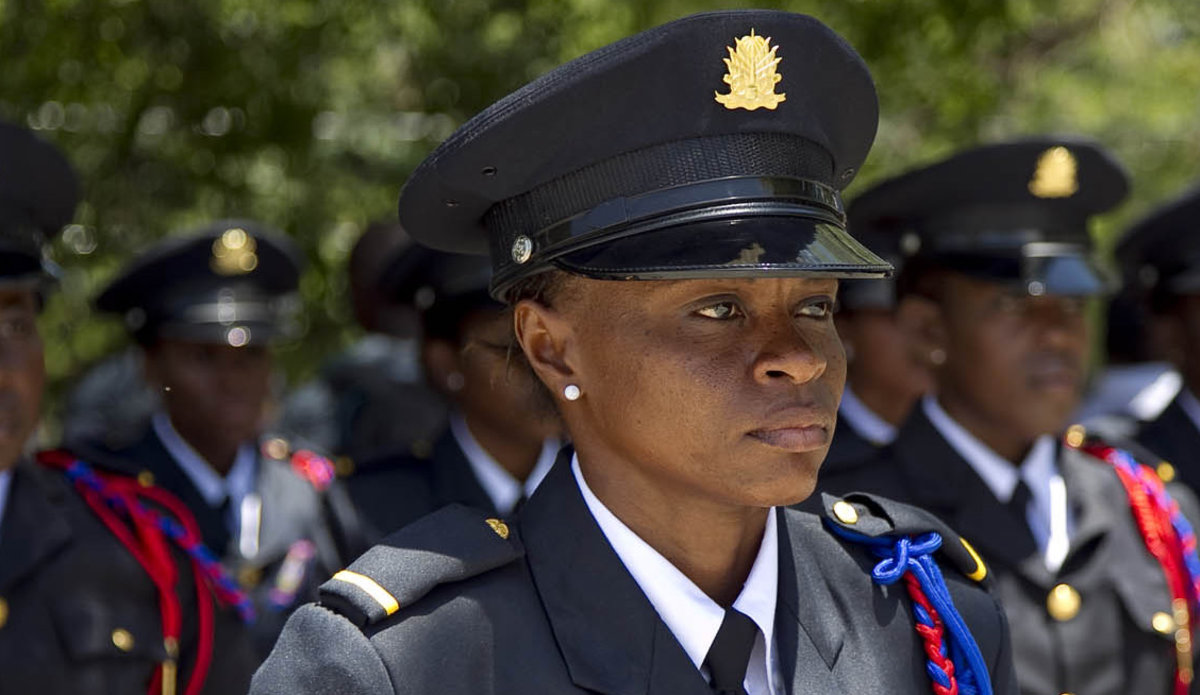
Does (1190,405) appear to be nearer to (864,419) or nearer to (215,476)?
(864,419)

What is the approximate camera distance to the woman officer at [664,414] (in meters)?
2.35

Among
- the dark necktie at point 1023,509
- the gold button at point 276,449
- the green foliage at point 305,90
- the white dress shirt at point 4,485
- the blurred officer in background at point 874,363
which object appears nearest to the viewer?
the white dress shirt at point 4,485

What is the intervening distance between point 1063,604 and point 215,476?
326 centimetres

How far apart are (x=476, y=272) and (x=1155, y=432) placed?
2135 millimetres

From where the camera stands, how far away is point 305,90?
584 centimetres

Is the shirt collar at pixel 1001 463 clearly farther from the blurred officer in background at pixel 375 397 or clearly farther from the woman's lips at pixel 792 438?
the blurred officer in background at pixel 375 397

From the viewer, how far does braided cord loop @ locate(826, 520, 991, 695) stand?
100 inches

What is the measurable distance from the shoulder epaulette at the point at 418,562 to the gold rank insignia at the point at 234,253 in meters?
3.57

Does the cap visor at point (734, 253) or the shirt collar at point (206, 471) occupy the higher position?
the cap visor at point (734, 253)

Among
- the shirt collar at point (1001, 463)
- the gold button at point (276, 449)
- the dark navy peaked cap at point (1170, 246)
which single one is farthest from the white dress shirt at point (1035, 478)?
the gold button at point (276, 449)

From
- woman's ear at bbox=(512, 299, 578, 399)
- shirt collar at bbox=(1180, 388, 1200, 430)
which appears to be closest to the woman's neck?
woman's ear at bbox=(512, 299, 578, 399)

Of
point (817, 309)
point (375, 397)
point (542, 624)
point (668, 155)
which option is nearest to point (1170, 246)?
point (817, 309)

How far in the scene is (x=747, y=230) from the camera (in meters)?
2.38

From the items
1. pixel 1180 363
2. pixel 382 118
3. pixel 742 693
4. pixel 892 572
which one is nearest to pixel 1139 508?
pixel 1180 363
